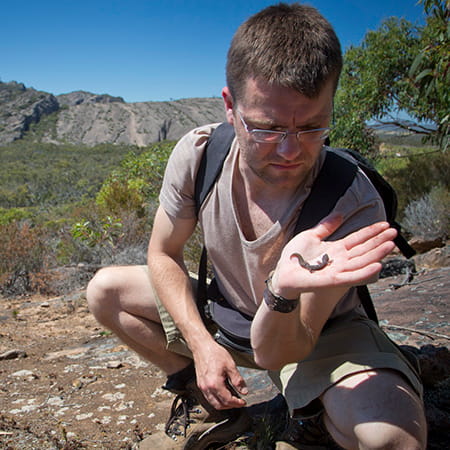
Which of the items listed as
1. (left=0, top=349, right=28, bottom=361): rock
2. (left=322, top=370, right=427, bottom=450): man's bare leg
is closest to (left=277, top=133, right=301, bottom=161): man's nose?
(left=322, top=370, right=427, bottom=450): man's bare leg

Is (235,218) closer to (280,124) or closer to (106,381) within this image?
(280,124)

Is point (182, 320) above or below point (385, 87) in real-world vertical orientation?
below

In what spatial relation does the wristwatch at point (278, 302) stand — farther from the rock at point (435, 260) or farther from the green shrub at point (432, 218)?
the green shrub at point (432, 218)

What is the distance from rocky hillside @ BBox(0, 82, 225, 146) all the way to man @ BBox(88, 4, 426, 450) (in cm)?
7167

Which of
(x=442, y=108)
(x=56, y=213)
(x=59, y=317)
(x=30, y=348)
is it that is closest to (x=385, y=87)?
(x=442, y=108)

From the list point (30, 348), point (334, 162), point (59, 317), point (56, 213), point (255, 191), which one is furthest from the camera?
point (56, 213)

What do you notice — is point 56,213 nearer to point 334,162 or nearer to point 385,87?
point 385,87

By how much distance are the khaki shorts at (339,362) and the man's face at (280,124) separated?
498mm

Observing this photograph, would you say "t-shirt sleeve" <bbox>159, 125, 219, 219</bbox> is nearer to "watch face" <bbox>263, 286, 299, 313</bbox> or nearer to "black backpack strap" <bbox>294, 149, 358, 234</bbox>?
"black backpack strap" <bbox>294, 149, 358, 234</bbox>

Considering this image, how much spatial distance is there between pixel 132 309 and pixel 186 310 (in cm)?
28

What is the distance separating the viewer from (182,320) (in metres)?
1.66

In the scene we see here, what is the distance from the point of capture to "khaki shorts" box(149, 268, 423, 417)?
4.42 feet

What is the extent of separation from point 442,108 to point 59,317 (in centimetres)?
490

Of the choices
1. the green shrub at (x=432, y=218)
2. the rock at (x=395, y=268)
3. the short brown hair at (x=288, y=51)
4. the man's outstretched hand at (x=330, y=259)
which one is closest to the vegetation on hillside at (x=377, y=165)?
the green shrub at (x=432, y=218)
